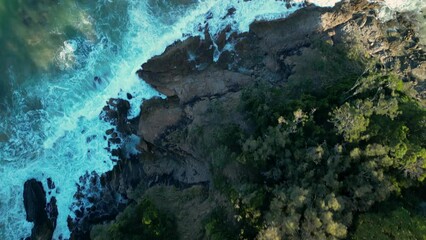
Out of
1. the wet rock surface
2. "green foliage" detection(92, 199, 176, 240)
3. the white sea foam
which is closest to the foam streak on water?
the white sea foam

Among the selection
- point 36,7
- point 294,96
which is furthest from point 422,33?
point 36,7

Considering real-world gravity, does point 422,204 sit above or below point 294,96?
below

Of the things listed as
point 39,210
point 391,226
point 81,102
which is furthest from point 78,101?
point 391,226

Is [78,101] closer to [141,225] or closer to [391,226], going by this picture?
[141,225]

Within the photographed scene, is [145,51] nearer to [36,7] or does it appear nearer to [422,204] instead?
[36,7]

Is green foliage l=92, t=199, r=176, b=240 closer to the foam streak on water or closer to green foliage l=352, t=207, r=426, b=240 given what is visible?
the foam streak on water

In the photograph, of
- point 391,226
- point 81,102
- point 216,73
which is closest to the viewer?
point 391,226
